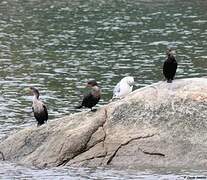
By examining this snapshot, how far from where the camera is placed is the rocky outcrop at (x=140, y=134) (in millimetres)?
18906

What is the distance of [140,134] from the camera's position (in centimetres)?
1933

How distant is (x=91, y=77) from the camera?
37.9m

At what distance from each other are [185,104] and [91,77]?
1875cm

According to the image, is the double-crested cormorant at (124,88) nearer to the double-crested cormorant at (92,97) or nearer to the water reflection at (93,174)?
the double-crested cormorant at (92,97)

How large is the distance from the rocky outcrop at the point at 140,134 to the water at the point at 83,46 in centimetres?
124

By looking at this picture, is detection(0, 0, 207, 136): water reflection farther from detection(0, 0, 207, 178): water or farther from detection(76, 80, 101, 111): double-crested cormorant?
detection(76, 80, 101, 111): double-crested cormorant

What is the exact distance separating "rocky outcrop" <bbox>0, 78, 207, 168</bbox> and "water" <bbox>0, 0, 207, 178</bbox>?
124cm

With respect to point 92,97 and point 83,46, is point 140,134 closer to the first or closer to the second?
point 92,97

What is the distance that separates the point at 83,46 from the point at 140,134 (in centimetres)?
3005

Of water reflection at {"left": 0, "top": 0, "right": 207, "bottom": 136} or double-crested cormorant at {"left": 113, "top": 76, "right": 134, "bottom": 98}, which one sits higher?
double-crested cormorant at {"left": 113, "top": 76, "right": 134, "bottom": 98}

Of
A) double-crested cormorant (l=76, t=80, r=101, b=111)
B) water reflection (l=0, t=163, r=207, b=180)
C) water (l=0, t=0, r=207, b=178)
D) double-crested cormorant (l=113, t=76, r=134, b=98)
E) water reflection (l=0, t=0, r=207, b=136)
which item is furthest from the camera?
water reflection (l=0, t=0, r=207, b=136)

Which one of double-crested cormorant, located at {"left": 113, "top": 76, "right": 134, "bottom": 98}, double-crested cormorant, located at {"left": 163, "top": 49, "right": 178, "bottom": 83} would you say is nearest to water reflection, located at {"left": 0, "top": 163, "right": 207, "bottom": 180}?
double-crested cormorant, located at {"left": 163, "top": 49, "right": 178, "bottom": 83}

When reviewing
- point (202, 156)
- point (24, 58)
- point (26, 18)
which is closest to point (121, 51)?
point (24, 58)

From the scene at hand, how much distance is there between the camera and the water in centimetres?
3403
